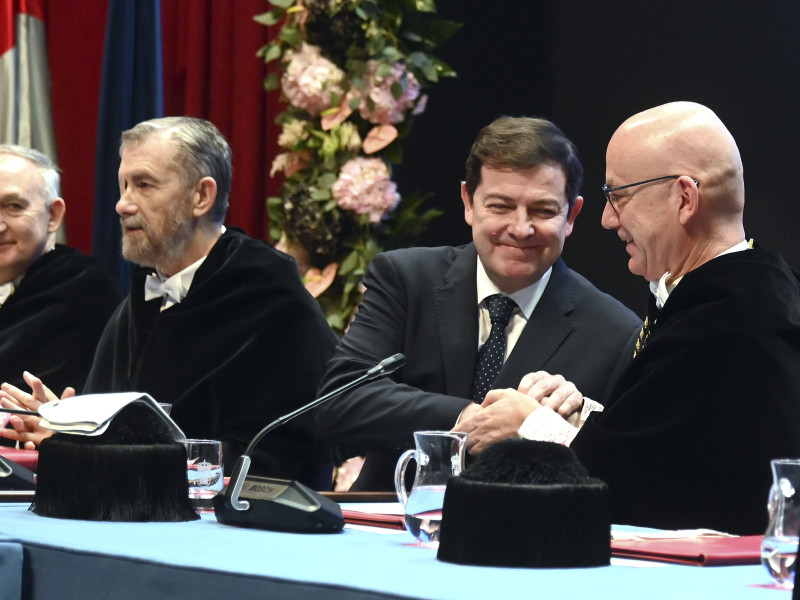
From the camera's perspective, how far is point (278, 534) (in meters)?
1.83

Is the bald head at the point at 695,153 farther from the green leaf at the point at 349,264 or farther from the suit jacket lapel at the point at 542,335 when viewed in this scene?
the green leaf at the point at 349,264

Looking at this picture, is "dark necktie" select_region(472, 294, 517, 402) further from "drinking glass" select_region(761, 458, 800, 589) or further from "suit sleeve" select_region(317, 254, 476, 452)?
"drinking glass" select_region(761, 458, 800, 589)

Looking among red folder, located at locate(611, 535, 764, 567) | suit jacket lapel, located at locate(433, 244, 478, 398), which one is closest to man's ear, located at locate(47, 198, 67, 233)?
suit jacket lapel, located at locate(433, 244, 478, 398)

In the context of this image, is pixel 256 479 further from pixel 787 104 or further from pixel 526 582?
pixel 787 104

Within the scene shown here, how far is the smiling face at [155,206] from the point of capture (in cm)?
380

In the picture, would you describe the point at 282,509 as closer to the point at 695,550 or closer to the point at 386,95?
the point at 695,550

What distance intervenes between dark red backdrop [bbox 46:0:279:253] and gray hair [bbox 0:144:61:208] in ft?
2.31

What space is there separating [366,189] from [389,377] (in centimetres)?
116

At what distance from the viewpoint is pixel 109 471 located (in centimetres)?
200

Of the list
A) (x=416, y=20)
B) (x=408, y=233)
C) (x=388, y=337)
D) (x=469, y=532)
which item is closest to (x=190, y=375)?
(x=388, y=337)

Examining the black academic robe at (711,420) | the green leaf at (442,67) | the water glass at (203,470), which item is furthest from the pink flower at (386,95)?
the water glass at (203,470)

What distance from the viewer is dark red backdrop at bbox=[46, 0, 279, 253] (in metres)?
4.89

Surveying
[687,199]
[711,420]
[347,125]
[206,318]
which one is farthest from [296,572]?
[347,125]

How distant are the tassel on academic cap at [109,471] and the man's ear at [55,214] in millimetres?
2536
